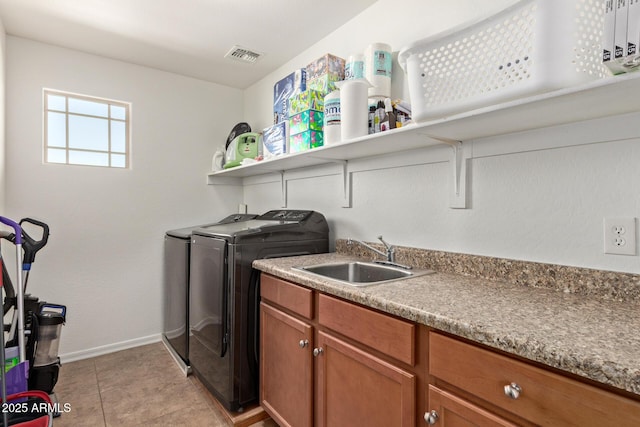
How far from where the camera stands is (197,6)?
1.98 metres

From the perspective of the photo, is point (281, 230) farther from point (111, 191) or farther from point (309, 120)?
point (111, 191)

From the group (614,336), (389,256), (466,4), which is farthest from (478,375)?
(466,4)

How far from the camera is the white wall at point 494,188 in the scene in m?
1.14

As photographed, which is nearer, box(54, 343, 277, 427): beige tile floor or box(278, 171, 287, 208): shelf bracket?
box(54, 343, 277, 427): beige tile floor

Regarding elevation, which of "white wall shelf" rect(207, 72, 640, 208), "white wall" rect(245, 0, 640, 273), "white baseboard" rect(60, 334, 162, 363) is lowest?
"white baseboard" rect(60, 334, 162, 363)

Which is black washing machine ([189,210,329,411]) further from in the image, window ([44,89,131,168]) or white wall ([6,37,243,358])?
window ([44,89,131,168])

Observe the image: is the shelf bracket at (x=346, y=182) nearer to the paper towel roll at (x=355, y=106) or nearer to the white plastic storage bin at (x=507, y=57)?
the paper towel roll at (x=355, y=106)

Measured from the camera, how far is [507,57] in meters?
1.00

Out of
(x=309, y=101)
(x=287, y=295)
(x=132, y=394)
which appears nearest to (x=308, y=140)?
(x=309, y=101)

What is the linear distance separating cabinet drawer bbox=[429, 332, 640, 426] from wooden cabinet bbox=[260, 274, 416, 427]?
0.13 metres

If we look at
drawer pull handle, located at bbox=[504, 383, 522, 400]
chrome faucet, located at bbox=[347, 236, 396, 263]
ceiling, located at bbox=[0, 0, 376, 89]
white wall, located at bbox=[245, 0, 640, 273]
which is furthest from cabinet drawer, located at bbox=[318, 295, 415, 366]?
ceiling, located at bbox=[0, 0, 376, 89]

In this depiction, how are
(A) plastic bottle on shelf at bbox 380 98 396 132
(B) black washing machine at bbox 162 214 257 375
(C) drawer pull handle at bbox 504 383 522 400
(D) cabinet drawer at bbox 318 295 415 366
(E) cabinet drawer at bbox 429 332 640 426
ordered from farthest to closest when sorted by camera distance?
(B) black washing machine at bbox 162 214 257 375 → (A) plastic bottle on shelf at bbox 380 98 396 132 → (D) cabinet drawer at bbox 318 295 415 366 → (C) drawer pull handle at bbox 504 383 522 400 → (E) cabinet drawer at bbox 429 332 640 426

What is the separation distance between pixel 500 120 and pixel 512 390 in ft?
2.88

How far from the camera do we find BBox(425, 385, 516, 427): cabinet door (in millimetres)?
828
